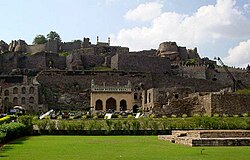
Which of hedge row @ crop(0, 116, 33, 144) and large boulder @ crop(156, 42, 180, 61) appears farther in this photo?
large boulder @ crop(156, 42, 180, 61)

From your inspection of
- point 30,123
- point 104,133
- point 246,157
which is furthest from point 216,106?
point 246,157

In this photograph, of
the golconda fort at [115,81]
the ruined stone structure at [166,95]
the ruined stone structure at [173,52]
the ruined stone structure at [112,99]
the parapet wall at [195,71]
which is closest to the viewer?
the golconda fort at [115,81]

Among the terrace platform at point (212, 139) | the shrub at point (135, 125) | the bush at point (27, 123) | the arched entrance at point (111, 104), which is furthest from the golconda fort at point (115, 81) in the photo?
the terrace platform at point (212, 139)

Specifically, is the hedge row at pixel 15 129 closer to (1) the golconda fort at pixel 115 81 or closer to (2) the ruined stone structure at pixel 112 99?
(1) the golconda fort at pixel 115 81

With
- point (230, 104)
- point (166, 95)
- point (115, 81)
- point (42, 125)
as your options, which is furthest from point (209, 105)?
point (115, 81)

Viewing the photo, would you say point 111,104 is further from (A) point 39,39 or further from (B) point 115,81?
(A) point 39,39

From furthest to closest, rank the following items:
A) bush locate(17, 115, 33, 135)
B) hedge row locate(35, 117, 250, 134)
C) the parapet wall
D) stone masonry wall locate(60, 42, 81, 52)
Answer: stone masonry wall locate(60, 42, 81, 52) → the parapet wall → hedge row locate(35, 117, 250, 134) → bush locate(17, 115, 33, 135)

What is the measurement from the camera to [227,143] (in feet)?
80.3

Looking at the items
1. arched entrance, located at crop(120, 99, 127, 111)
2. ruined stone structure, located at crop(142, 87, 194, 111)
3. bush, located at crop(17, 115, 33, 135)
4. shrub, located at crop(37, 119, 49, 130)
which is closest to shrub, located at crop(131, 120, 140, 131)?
shrub, located at crop(37, 119, 49, 130)

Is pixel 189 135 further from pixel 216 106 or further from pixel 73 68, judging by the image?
pixel 73 68

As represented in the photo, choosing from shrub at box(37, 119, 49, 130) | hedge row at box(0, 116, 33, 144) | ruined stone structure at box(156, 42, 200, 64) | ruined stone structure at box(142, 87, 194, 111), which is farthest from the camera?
ruined stone structure at box(156, 42, 200, 64)

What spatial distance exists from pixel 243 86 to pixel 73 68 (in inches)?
1124

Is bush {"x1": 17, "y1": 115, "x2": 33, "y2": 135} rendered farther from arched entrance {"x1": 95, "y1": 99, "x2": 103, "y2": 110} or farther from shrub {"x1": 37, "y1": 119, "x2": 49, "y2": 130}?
arched entrance {"x1": 95, "y1": 99, "x2": 103, "y2": 110}

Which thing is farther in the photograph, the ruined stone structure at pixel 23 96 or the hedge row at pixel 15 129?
the ruined stone structure at pixel 23 96
